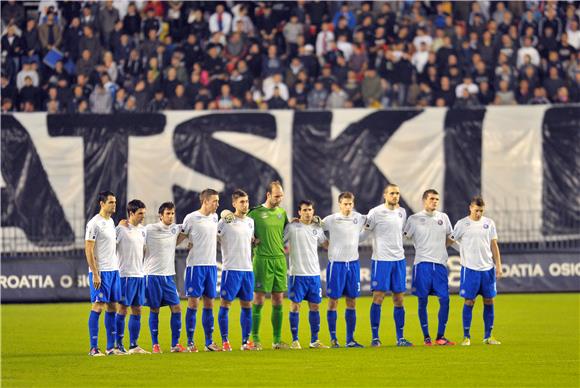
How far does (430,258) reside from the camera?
1723 centimetres

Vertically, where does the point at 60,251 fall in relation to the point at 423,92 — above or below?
below

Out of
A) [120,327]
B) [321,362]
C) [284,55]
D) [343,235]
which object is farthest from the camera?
[284,55]

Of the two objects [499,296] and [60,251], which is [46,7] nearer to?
[60,251]

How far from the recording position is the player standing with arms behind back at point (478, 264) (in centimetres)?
1711

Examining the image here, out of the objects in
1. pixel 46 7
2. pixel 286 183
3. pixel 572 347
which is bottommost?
pixel 572 347

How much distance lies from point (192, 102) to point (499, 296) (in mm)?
7540

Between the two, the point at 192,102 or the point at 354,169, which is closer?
the point at 354,169

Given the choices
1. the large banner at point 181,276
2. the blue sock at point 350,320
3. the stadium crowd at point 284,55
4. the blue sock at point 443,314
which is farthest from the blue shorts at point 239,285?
the stadium crowd at point 284,55

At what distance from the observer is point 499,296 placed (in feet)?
85.3

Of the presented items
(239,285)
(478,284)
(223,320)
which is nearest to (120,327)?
(223,320)

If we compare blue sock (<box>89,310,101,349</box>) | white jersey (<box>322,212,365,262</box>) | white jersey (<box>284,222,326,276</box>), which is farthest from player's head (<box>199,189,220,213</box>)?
blue sock (<box>89,310,101,349</box>)

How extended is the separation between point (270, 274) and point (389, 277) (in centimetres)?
151

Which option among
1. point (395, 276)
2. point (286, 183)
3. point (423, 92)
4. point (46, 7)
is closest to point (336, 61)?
point (423, 92)

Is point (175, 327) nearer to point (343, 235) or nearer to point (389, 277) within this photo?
point (343, 235)
